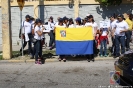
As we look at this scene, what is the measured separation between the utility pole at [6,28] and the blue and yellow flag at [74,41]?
6.72ft

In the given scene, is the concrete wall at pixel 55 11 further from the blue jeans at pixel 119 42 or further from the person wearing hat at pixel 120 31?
the blue jeans at pixel 119 42

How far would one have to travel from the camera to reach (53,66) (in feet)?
32.1

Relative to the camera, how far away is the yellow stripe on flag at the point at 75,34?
33.5 feet

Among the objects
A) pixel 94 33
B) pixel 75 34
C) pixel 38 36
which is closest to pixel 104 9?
pixel 94 33

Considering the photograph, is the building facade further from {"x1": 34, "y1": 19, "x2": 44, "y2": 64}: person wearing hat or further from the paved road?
the paved road

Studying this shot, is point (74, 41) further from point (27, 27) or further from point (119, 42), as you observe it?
point (27, 27)

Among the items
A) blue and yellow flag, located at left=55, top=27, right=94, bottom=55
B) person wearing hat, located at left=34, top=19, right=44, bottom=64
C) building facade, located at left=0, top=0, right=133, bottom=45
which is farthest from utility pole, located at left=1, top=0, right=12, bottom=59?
building facade, located at left=0, top=0, right=133, bottom=45

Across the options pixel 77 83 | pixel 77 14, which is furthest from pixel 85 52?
pixel 77 14

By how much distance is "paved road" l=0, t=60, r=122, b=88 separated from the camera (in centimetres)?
729

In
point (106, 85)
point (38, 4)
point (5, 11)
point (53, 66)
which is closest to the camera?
point (106, 85)

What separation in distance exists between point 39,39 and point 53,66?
3.74 ft

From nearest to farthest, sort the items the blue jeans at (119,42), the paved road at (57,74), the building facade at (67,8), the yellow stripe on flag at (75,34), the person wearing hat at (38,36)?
Result: 1. the paved road at (57,74)
2. the person wearing hat at (38,36)
3. the yellow stripe on flag at (75,34)
4. the blue jeans at (119,42)
5. the building facade at (67,8)

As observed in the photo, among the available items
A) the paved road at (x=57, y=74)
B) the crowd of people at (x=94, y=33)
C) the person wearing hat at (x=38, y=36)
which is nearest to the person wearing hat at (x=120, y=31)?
the crowd of people at (x=94, y=33)

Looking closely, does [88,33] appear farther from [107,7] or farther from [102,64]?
[107,7]
